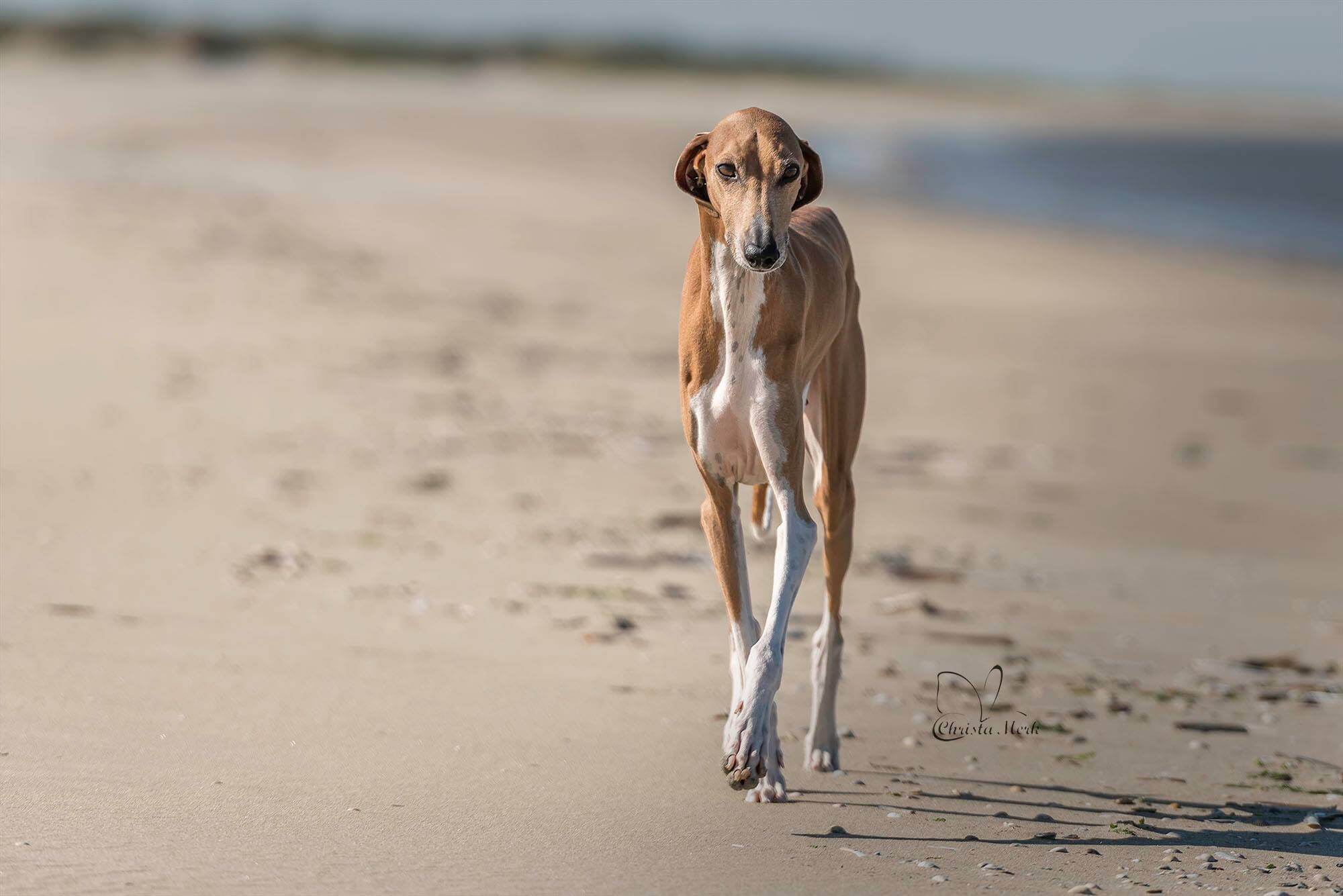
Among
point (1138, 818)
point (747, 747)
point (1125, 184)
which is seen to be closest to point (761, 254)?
point (747, 747)

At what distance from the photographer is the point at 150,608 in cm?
643

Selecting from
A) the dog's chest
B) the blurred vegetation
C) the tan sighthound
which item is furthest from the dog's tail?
the blurred vegetation

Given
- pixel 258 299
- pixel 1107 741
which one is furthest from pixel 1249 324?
pixel 1107 741

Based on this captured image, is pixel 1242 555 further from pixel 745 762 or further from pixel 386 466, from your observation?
pixel 745 762

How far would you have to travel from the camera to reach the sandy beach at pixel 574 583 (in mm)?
4555

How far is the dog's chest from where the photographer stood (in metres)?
4.46

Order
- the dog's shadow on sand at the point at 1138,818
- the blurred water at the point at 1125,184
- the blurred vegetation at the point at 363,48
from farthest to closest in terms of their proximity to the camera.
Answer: the blurred vegetation at the point at 363,48, the blurred water at the point at 1125,184, the dog's shadow on sand at the point at 1138,818

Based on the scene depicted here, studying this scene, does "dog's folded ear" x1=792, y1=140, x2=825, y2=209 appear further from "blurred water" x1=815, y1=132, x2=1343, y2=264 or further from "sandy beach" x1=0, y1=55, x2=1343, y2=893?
"blurred water" x1=815, y1=132, x2=1343, y2=264

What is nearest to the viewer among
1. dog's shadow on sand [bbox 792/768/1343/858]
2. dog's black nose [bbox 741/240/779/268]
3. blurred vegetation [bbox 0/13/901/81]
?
dog's black nose [bbox 741/240/779/268]

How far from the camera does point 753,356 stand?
4.48 m

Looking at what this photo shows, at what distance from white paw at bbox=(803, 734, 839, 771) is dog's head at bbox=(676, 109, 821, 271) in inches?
65.0

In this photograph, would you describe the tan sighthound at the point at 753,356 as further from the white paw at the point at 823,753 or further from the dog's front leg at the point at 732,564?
the white paw at the point at 823,753

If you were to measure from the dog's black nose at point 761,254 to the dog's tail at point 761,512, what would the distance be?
1.17 meters

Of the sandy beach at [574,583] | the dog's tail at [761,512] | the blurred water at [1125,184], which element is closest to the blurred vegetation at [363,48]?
the blurred water at [1125,184]
